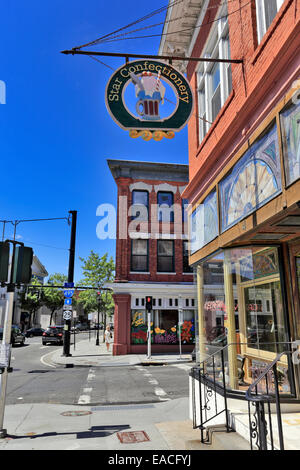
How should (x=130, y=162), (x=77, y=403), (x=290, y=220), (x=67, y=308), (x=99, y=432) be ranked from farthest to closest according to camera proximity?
(x=130, y=162)
(x=67, y=308)
(x=77, y=403)
(x=99, y=432)
(x=290, y=220)

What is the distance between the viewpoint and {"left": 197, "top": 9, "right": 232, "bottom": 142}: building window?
26.0 ft

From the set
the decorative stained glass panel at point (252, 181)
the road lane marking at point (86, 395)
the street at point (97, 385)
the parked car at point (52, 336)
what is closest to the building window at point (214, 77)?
the decorative stained glass panel at point (252, 181)

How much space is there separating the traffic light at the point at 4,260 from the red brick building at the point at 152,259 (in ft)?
50.0

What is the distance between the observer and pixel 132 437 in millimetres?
5938

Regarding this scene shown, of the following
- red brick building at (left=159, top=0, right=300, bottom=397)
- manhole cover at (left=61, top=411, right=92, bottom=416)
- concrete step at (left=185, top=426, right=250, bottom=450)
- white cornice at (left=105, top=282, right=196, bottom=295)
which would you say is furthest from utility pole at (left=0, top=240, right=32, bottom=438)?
white cornice at (left=105, top=282, right=196, bottom=295)

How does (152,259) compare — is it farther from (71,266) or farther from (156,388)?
(156,388)

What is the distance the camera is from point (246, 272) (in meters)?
6.54

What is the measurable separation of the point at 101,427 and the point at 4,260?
385 centimetres

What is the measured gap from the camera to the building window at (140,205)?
23.7m

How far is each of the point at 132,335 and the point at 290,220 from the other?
18.4m

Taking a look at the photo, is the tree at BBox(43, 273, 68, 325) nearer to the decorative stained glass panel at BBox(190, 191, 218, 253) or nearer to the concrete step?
the decorative stained glass panel at BBox(190, 191, 218, 253)

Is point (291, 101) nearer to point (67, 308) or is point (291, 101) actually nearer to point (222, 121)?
point (222, 121)

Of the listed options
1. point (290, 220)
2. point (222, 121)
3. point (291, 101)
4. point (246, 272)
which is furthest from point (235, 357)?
point (222, 121)

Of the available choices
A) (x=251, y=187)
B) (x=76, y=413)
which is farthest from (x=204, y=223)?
(x=76, y=413)
